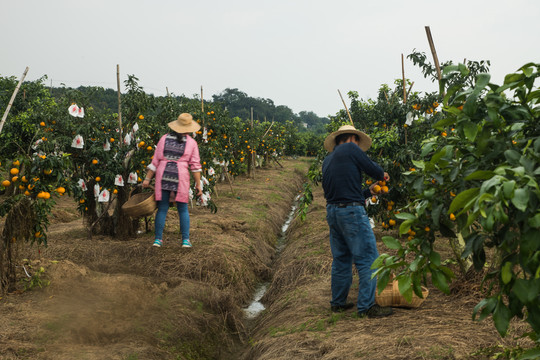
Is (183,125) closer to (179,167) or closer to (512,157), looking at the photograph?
(179,167)

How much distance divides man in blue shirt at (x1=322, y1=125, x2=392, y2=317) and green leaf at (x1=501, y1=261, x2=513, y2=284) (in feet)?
8.56

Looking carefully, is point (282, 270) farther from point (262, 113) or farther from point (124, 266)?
point (262, 113)

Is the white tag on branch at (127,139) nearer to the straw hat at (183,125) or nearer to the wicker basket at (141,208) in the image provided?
the straw hat at (183,125)

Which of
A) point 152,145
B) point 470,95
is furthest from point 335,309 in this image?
point 152,145

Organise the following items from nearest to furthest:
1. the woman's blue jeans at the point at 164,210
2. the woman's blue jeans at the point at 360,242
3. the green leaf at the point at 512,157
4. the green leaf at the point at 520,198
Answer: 1. the green leaf at the point at 520,198
2. the green leaf at the point at 512,157
3. the woman's blue jeans at the point at 360,242
4. the woman's blue jeans at the point at 164,210

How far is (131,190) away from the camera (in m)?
6.92

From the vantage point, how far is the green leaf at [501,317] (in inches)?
58.2

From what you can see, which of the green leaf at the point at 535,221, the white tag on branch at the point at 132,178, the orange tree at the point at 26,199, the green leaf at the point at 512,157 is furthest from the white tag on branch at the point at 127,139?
the green leaf at the point at 535,221

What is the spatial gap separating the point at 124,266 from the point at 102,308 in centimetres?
129

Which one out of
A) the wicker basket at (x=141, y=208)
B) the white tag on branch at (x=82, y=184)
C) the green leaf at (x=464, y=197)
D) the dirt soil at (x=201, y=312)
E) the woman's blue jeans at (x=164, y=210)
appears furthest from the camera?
the white tag on branch at (x=82, y=184)

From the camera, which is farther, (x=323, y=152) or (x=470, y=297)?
(x=323, y=152)

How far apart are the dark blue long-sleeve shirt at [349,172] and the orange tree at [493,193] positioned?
204 centimetres

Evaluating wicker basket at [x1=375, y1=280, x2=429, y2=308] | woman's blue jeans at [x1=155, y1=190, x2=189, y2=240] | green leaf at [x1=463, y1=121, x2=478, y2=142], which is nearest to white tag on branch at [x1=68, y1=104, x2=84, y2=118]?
woman's blue jeans at [x1=155, y1=190, x2=189, y2=240]

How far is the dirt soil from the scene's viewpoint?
3.42 meters
